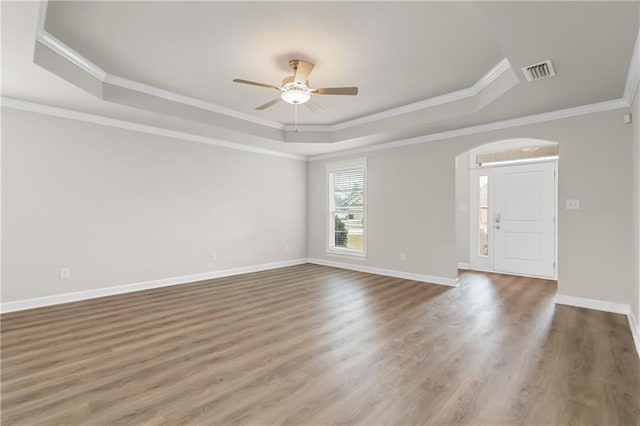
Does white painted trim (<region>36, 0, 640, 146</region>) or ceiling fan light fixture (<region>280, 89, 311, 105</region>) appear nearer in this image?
white painted trim (<region>36, 0, 640, 146</region>)

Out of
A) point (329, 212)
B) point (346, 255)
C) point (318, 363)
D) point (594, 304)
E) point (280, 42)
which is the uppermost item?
point (280, 42)

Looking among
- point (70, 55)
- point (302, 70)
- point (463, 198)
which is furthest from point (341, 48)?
point (463, 198)

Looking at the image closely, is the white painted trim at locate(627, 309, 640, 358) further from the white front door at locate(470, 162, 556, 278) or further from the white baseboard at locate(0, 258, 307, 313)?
the white baseboard at locate(0, 258, 307, 313)

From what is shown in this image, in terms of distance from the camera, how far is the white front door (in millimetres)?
5867

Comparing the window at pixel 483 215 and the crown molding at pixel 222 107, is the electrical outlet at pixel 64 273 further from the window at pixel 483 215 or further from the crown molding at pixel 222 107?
the window at pixel 483 215

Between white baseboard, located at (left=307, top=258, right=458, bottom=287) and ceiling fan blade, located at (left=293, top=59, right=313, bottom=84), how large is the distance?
3.83 meters

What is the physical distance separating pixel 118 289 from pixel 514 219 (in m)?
7.03

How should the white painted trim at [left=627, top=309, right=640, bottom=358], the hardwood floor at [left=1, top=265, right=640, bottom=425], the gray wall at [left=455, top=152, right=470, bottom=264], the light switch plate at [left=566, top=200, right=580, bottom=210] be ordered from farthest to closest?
1. the gray wall at [left=455, top=152, right=470, bottom=264]
2. the light switch plate at [left=566, top=200, right=580, bottom=210]
3. the white painted trim at [left=627, top=309, right=640, bottom=358]
4. the hardwood floor at [left=1, top=265, right=640, bottom=425]

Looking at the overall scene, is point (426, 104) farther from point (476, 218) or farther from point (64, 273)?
point (64, 273)

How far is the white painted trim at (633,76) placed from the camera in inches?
103

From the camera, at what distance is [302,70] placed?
3.37m

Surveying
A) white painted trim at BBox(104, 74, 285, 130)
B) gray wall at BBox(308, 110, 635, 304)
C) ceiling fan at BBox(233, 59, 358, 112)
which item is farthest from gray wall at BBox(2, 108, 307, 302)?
gray wall at BBox(308, 110, 635, 304)

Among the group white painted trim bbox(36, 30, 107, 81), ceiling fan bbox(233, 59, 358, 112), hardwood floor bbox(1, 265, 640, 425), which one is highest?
white painted trim bbox(36, 30, 107, 81)

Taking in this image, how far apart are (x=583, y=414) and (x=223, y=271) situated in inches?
207
